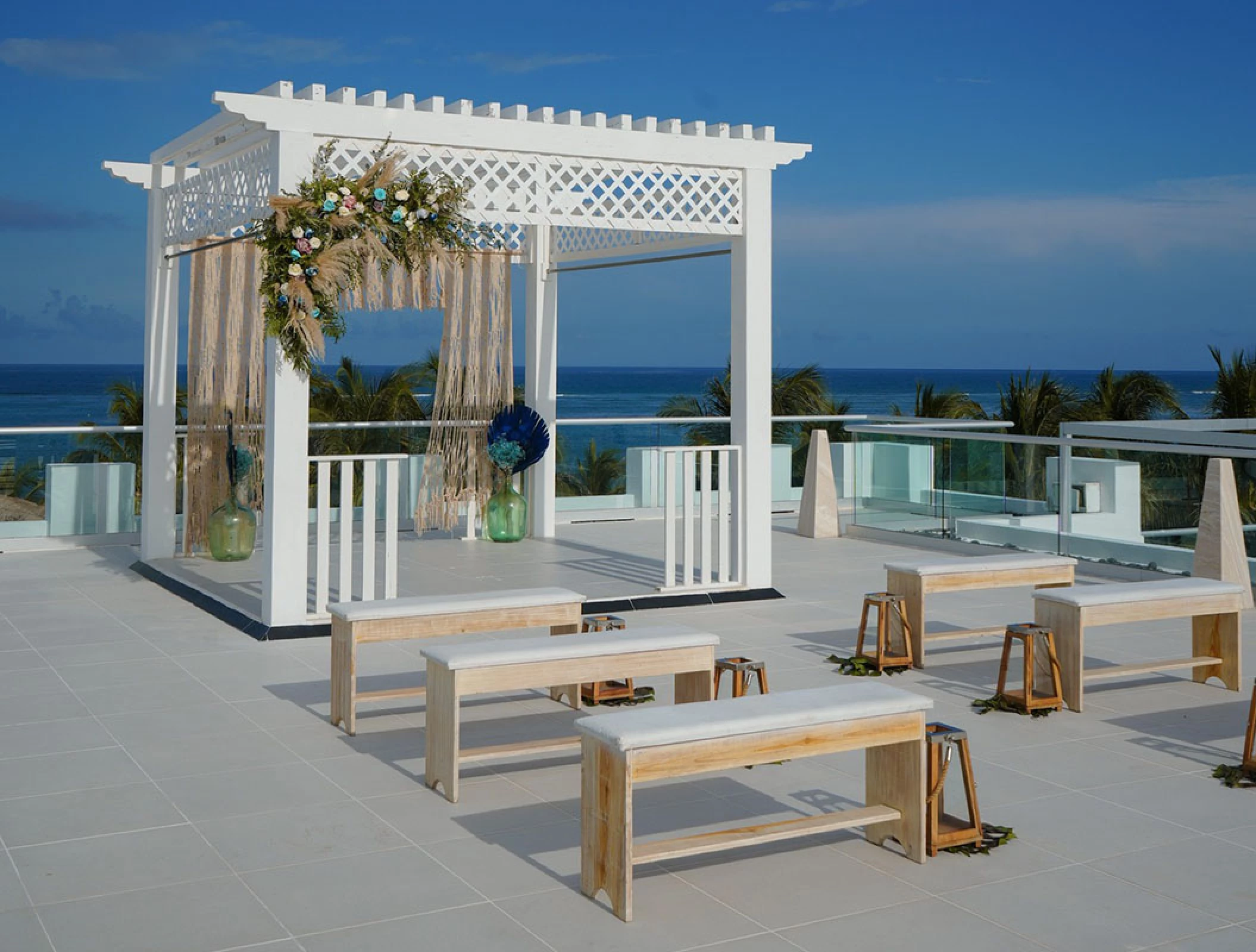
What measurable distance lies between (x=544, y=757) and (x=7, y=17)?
51563 mm

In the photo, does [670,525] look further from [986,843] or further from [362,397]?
[362,397]

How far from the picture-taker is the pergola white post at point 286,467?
25.7 feet

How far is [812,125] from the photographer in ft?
157

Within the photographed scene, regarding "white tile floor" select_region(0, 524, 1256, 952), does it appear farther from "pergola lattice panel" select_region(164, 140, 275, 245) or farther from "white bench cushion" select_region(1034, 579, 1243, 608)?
"pergola lattice panel" select_region(164, 140, 275, 245)

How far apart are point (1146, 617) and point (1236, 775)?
1.39 metres

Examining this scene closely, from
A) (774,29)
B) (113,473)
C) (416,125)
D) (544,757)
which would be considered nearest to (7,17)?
(774,29)

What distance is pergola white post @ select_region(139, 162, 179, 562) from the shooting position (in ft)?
33.7

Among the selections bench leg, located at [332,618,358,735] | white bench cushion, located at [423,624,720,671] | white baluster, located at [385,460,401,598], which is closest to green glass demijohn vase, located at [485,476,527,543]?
white baluster, located at [385,460,401,598]

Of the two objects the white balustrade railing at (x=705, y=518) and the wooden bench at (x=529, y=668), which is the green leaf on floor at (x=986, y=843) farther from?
the white balustrade railing at (x=705, y=518)

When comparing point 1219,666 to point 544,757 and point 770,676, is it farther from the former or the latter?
point 544,757

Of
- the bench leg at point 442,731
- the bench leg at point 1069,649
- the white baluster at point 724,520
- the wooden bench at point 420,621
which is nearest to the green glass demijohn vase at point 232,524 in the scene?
the white baluster at point 724,520

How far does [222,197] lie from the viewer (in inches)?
347

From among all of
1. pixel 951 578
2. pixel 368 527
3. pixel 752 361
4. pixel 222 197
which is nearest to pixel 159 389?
pixel 222 197

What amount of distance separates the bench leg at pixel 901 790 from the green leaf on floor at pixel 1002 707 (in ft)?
5.83
